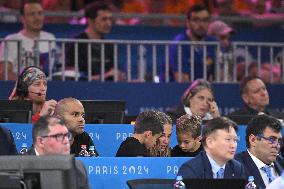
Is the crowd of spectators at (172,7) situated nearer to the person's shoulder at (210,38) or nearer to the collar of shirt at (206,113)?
the person's shoulder at (210,38)

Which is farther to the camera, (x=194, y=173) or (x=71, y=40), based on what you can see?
(x=71, y=40)

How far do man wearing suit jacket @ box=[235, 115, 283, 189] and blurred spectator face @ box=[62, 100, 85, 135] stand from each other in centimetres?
161

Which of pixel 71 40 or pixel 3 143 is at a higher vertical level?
pixel 71 40

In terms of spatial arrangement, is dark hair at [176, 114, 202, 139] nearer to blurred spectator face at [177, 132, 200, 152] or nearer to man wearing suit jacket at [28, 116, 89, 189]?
blurred spectator face at [177, 132, 200, 152]

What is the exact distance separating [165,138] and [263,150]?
1027mm

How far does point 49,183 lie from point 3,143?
3.31 meters

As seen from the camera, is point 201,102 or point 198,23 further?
point 198,23

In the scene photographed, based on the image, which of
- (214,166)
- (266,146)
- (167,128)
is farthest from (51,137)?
(266,146)

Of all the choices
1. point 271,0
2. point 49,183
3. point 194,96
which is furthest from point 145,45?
point 49,183

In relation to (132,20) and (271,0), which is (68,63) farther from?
(271,0)

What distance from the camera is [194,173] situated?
1074 cm

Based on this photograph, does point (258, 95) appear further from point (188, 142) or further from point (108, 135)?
point (188, 142)

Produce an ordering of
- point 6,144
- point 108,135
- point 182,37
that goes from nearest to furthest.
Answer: point 6,144, point 108,135, point 182,37

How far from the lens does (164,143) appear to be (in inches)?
483
